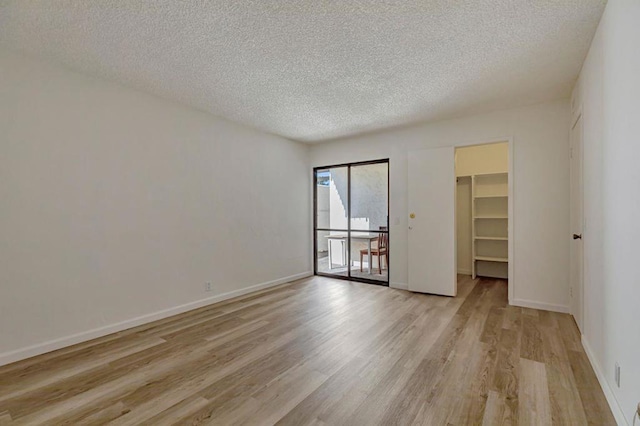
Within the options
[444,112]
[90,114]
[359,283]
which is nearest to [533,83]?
[444,112]

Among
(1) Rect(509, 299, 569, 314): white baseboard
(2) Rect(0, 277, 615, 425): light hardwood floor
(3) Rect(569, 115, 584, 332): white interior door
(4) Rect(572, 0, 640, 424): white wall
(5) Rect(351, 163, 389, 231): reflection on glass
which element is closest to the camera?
(4) Rect(572, 0, 640, 424): white wall

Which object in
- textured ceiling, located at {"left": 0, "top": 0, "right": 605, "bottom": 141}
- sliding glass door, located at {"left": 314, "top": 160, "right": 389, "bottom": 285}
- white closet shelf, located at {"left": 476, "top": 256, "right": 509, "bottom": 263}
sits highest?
textured ceiling, located at {"left": 0, "top": 0, "right": 605, "bottom": 141}

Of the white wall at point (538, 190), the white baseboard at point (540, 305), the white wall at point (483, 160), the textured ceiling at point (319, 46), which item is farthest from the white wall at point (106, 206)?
the white wall at point (483, 160)

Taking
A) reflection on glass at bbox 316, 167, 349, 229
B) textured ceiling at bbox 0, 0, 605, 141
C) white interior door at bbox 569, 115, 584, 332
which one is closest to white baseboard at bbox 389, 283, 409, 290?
reflection on glass at bbox 316, 167, 349, 229

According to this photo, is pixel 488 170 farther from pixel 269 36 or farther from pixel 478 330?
pixel 269 36

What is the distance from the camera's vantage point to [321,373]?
228cm

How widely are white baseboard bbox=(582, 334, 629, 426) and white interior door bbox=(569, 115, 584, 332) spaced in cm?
50

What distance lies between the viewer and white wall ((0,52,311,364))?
8.43ft

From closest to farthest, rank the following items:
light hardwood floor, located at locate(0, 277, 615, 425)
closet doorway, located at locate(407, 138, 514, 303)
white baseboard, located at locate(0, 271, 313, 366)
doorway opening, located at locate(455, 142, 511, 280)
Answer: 1. light hardwood floor, located at locate(0, 277, 615, 425)
2. white baseboard, located at locate(0, 271, 313, 366)
3. closet doorway, located at locate(407, 138, 514, 303)
4. doorway opening, located at locate(455, 142, 511, 280)

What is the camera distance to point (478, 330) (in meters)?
3.09

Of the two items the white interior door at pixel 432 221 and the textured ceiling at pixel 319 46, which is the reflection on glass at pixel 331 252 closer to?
the white interior door at pixel 432 221

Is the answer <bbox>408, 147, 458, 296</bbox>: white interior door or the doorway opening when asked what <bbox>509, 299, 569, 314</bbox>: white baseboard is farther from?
the doorway opening

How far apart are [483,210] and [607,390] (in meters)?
4.22

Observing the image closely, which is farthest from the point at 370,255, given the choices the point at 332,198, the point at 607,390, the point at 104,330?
the point at 104,330
